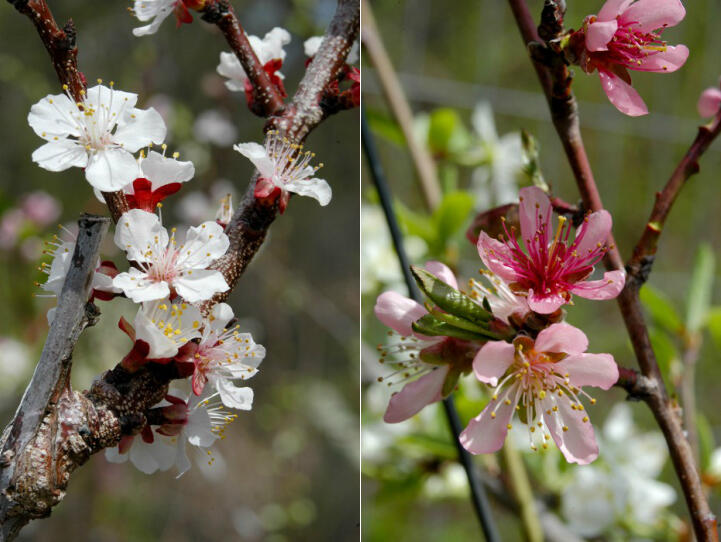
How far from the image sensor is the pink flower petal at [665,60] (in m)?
0.29

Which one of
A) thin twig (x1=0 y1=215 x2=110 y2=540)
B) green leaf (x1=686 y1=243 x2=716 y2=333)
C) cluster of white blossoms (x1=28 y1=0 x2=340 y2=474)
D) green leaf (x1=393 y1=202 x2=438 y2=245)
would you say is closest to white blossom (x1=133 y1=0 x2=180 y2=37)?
cluster of white blossoms (x1=28 y1=0 x2=340 y2=474)

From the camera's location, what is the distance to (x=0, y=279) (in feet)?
2.05

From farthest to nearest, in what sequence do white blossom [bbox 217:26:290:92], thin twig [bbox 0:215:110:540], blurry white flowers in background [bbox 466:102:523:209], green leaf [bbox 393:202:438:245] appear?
1. blurry white flowers in background [bbox 466:102:523:209]
2. green leaf [bbox 393:202:438:245]
3. white blossom [bbox 217:26:290:92]
4. thin twig [bbox 0:215:110:540]

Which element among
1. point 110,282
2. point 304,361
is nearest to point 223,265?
point 110,282

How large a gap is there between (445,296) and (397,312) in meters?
0.04

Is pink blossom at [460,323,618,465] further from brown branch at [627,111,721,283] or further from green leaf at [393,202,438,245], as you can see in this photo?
green leaf at [393,202,438,245]

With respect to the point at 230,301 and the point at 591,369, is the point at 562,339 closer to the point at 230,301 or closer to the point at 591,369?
the point at 591,369

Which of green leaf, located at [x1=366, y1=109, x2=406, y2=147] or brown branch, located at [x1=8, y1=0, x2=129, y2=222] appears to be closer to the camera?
brown branch, located at [x1=8, y1=0, x2=129, y2=222]

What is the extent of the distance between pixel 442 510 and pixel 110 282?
1.19m

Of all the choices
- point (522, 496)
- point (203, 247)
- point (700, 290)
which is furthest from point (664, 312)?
point (203, 247)

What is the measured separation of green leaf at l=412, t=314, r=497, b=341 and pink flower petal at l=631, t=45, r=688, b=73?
0.13 meters

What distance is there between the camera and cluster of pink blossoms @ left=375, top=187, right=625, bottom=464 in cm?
27

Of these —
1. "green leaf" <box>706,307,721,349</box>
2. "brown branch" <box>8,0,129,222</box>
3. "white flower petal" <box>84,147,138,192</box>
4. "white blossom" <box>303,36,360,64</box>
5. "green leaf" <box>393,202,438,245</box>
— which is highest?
"brown branch" <box>8,0,129,222</box>

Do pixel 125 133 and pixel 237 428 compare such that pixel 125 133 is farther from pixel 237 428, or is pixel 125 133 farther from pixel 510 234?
pixel 237 428
